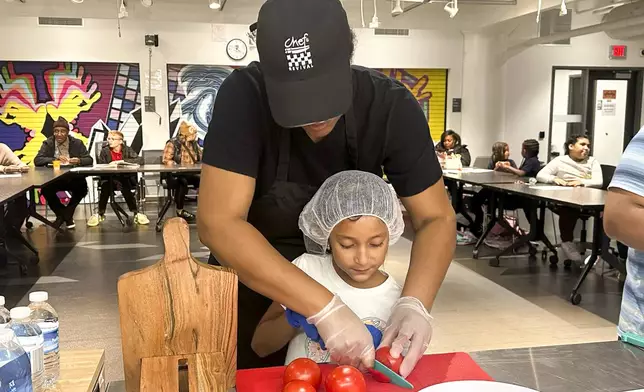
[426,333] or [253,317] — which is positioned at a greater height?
[426,333]

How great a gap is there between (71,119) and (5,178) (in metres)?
3.80

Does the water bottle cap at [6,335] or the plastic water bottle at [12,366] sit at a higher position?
→ the water bottle cap at [6,335]

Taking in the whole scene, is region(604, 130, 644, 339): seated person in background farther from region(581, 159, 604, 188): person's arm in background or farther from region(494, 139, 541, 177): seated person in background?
region(494, 139, 541, 177): seated person in background

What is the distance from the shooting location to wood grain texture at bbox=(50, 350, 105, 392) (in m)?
1.11

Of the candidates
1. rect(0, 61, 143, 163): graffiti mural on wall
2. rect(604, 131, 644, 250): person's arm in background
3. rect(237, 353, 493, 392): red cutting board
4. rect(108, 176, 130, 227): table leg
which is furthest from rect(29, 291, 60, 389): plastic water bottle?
rect(0, 61, 143, 163): graffiti mural on wall

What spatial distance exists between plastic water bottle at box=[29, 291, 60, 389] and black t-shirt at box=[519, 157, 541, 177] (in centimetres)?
642

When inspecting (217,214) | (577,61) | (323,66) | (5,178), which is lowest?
(5,178)

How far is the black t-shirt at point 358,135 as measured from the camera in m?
1.36

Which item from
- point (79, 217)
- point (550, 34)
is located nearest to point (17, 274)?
point (79, 217)

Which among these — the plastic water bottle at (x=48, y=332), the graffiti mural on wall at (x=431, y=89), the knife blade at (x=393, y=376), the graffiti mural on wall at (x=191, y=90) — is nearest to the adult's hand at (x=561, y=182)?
the graffiti mural on wall at (x=431, y=89)

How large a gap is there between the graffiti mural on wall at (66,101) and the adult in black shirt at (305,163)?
8.39 meters

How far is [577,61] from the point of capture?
10.2 metres

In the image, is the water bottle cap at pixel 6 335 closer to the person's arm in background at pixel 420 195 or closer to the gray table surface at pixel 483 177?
the person's arm in background at pixel 420 195

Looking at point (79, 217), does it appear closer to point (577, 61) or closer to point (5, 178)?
point (5, 178)
